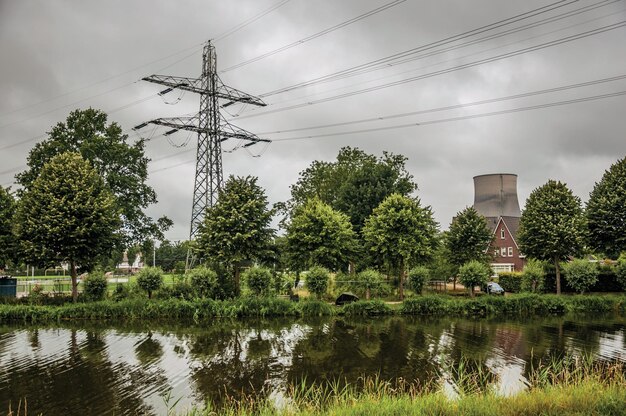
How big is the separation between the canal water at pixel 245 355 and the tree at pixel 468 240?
30.2 feet

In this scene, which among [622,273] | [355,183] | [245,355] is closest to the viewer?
[245,355]

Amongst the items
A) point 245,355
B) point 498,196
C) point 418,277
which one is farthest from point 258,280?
point 498,196

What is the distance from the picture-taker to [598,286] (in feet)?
120

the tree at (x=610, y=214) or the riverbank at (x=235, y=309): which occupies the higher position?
the tree at (x=610, y=214)

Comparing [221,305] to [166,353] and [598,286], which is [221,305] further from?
[598,286]

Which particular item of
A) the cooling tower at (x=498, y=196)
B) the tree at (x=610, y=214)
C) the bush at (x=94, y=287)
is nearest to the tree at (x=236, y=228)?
the bush at (x=94, y=287)

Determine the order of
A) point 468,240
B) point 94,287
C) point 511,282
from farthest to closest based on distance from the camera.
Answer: point 511,282 → point 468,240 → point 94,287

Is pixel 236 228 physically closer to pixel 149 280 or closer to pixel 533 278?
pixel 149 280

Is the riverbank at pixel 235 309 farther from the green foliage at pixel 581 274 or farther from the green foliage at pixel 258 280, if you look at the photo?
the green foliage at pixel 581 274

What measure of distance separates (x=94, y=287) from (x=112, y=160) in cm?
1372

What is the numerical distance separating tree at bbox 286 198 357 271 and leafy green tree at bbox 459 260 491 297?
844cm

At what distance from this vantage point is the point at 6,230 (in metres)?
30.5

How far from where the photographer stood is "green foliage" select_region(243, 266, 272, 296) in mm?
29562

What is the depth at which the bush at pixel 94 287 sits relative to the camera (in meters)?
30.3
